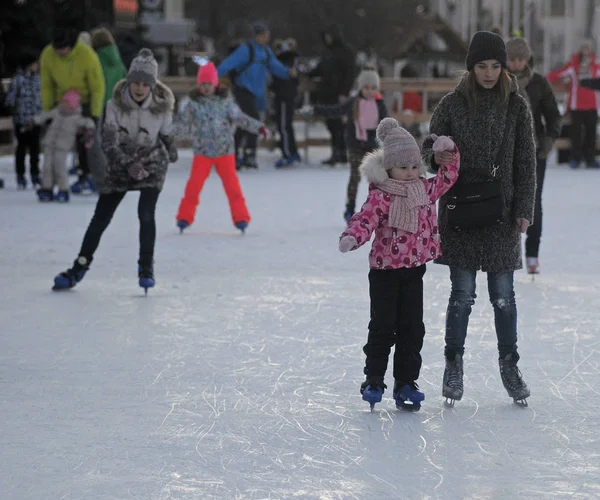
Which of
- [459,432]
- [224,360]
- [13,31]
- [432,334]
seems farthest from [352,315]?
[13,31]

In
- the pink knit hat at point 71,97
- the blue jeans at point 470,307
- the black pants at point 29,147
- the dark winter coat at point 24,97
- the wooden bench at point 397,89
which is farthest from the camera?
the wooden bench at point 397,89

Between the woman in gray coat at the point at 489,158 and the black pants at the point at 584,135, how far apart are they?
1330 centimetres

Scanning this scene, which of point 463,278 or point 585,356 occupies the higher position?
point 463,278

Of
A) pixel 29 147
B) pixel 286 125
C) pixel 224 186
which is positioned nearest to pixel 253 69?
pixel 286 125

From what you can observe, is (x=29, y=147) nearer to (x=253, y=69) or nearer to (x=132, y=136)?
(x=253, y=69)

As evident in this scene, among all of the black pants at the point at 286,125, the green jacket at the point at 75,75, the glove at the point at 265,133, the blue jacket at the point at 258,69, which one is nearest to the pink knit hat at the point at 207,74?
the glove at the point at 265,133

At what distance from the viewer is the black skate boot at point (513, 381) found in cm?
534

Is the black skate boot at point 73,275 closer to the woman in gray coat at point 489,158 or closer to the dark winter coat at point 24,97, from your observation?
the woman in gray coat at point 489,158

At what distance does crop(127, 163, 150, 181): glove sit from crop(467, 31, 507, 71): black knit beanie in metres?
2.97

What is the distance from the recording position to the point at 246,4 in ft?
161

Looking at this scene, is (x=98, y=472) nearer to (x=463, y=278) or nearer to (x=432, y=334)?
(x=463, y=278)

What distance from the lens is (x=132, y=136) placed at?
8.01m

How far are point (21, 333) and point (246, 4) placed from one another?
42.9 meters

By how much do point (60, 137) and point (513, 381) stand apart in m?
8.26
